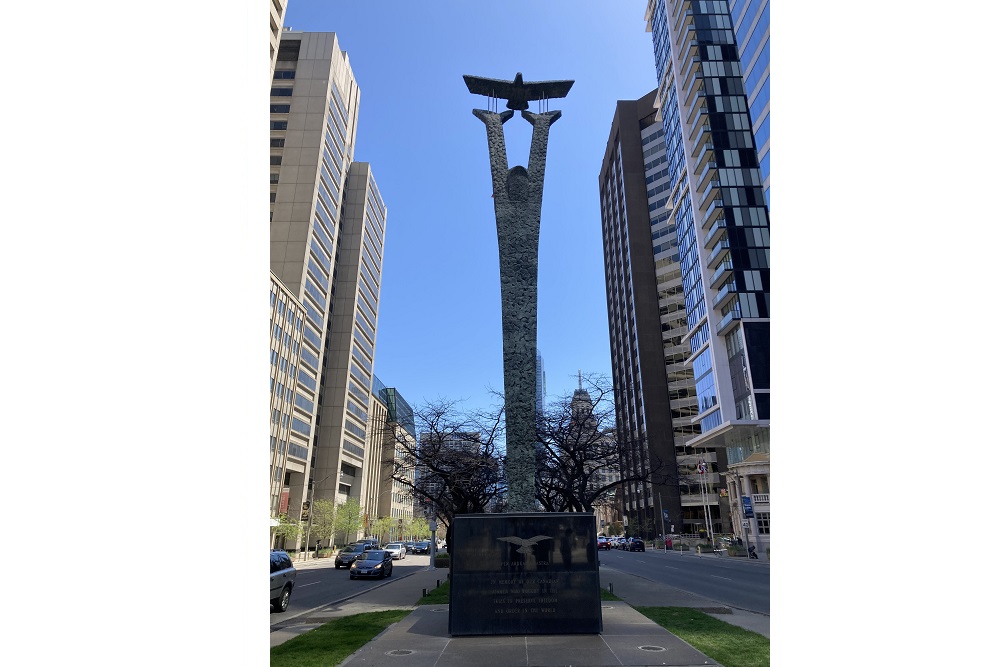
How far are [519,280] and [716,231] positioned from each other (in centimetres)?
4602

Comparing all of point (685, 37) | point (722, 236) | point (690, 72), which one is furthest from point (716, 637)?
point (685, 37)

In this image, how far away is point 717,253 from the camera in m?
54.4

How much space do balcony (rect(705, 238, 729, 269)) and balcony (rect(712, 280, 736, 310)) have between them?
2619 mm

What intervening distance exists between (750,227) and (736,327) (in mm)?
9154

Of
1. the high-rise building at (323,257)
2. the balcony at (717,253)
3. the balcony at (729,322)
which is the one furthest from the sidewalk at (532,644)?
the high-rise building at (323,257)

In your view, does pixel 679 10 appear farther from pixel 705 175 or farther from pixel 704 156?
pixel 705 175

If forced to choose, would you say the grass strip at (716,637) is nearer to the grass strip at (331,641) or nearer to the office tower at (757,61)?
the grass strip at (331,641)

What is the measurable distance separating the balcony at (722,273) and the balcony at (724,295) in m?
0.71

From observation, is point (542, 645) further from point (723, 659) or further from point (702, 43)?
point (702, 43)

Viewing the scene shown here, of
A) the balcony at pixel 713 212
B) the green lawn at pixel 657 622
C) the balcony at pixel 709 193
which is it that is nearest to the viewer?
the green lawn at pixel 657 622

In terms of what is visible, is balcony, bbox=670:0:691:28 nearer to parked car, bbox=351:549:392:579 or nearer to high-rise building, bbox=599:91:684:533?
high-rise building, bbox=599:91:684:533

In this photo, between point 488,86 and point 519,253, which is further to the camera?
point 488,86

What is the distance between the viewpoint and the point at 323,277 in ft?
255

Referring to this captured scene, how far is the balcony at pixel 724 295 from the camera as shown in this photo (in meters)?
51.1
